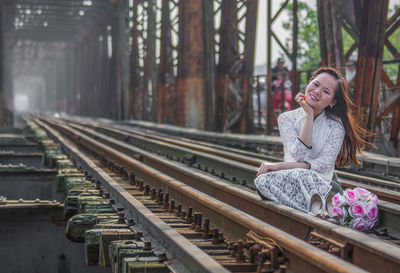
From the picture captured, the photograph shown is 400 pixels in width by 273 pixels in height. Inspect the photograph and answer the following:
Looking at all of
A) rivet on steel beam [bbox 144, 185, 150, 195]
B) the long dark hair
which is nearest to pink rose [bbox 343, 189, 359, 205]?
the long dark hair

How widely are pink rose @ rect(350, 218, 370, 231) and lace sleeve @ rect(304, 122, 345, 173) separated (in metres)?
0.40

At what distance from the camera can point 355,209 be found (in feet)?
13.2

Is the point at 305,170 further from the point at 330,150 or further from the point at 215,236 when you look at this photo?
the point at 215,236

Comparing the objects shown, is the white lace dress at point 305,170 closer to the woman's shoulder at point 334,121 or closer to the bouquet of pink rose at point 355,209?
the woman's shoulder at point 334,121

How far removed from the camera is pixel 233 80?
1482 centimetres

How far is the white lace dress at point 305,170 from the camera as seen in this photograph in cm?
420

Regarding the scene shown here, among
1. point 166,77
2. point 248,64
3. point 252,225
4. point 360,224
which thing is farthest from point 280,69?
point 252,225

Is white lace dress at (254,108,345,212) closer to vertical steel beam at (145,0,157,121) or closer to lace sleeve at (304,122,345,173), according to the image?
lace sleeve at (304,122,345,173)

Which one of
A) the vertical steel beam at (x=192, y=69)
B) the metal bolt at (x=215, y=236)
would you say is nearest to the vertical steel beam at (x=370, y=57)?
the metal bolt at (x=215, y=236)

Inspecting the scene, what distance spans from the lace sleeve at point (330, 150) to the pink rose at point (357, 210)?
35 cm

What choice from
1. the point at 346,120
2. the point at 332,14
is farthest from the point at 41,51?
the point at 346,120

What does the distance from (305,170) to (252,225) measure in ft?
2.39

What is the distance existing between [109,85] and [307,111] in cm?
2722

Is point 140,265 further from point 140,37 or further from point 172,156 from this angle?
point 140,37
